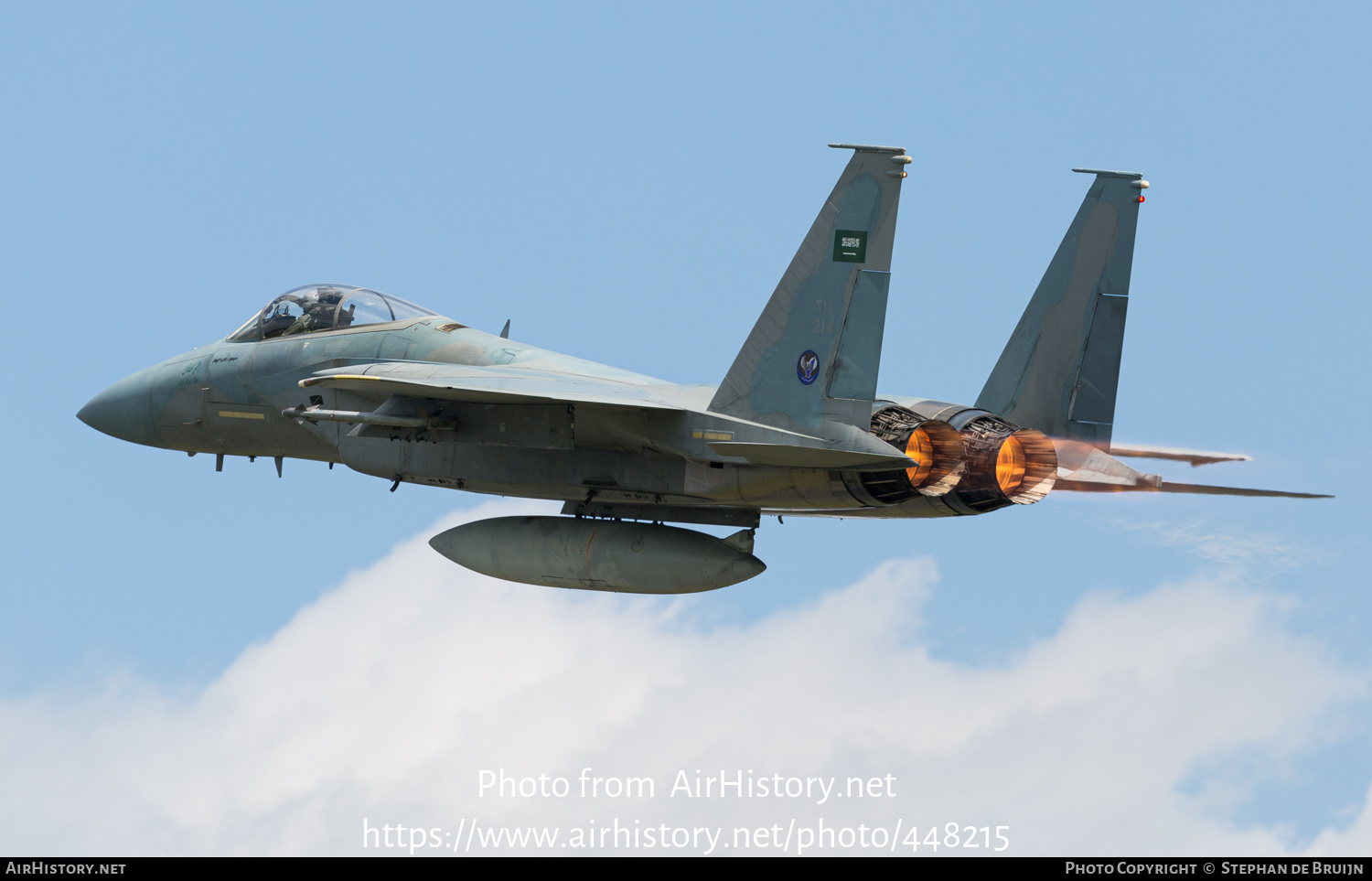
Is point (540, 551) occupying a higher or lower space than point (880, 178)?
lower

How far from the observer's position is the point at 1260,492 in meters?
16.1

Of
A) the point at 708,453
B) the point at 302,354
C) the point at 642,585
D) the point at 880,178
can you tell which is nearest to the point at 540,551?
the point at 642,585

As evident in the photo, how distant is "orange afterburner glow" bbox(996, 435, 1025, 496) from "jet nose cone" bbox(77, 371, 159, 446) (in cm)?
1030

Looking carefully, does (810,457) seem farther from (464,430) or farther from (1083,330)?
(1083,330)

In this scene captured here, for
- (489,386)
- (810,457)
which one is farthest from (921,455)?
(489,386)

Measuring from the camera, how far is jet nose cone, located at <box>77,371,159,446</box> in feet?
66.5

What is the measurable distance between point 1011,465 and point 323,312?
8.21m

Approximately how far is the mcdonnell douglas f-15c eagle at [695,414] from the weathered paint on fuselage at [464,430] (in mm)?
26

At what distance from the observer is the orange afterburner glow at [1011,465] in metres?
15.8

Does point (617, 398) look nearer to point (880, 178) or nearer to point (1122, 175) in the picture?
point (880, 178)

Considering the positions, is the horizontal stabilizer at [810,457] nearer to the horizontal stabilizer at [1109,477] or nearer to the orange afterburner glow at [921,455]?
the orange afterburner glow at [921,455]

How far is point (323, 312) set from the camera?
764 inches

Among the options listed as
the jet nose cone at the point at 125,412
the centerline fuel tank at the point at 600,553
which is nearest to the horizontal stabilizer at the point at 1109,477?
the centerline fuel tank at the point at 600,553

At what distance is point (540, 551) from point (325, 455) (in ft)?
11.1
